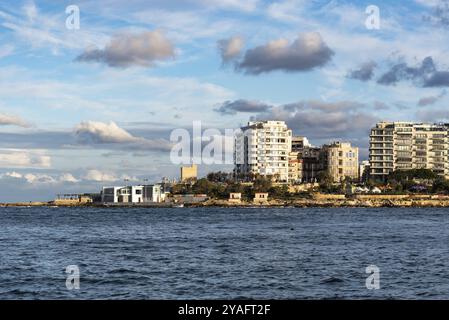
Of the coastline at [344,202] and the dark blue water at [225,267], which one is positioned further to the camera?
the coastline at [344,202]
